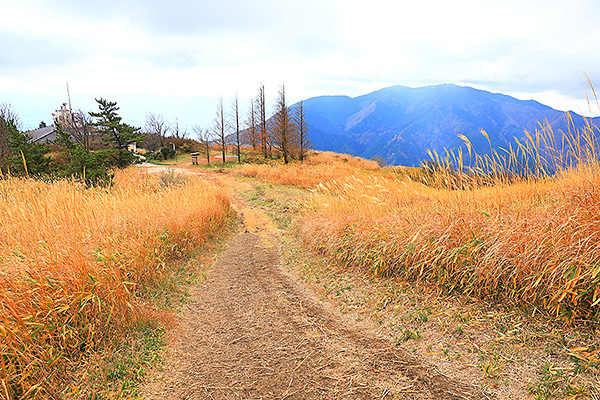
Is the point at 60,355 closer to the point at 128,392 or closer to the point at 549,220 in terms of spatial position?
the point at 128,392

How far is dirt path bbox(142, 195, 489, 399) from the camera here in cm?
286

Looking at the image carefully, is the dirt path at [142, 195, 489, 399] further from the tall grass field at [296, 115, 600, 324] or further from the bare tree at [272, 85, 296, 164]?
the bare tree at [272, 85, 296, 164]

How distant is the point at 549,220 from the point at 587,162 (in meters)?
1.48

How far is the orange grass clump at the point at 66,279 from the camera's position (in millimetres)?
2782

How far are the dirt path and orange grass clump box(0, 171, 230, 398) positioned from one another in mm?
824

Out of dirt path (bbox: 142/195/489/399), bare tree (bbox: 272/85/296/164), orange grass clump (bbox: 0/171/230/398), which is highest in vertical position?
bare tree (bbox: 272/85/296/164)

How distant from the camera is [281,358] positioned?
11.1 ft

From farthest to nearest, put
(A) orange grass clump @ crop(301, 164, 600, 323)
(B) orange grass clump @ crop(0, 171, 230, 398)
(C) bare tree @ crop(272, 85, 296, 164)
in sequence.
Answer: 1. (C) bare tree @ crop(272, 85, 296, 164)
2. (A) orange grass clump @ crop(301, 164, 600, 323)
3. (B) orange grass clump @ crop(0, 171, 230, 398)

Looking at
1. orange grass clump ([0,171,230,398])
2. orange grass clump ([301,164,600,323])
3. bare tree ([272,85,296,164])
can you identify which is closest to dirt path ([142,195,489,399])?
orange grass clump ([0,171,230,398])

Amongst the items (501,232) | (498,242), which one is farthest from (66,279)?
(501,232)

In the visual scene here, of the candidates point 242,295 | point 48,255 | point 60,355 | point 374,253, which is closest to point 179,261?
point 242,295

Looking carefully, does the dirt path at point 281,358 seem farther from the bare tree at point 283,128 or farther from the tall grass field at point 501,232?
the bare tree at point 283,128

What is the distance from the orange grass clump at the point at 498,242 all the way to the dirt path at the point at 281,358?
1308mm

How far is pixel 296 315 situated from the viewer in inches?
170
